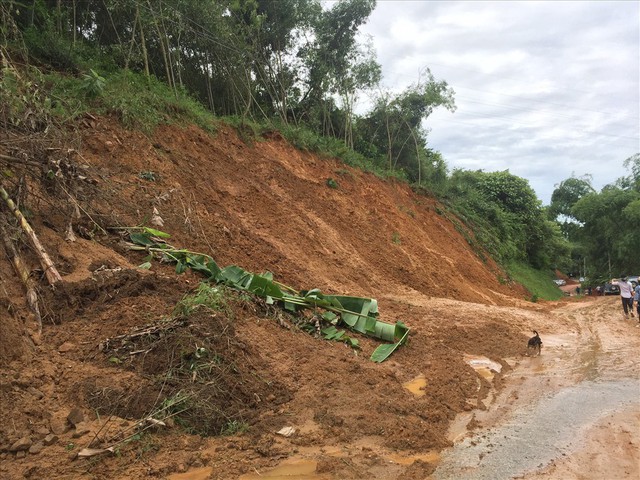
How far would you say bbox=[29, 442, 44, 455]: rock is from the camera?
3.41 metres

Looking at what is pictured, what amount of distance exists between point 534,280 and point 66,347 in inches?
988

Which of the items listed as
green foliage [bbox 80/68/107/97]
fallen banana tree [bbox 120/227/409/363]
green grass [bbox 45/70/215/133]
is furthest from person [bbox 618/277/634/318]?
green foliage [bbox 80/68/107/97]

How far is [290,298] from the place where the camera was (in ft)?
23.1

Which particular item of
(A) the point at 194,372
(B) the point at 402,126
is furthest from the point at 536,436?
(B) the point at 402,126

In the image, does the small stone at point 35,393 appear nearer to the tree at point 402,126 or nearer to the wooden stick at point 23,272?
the wooden stick at point 23,272

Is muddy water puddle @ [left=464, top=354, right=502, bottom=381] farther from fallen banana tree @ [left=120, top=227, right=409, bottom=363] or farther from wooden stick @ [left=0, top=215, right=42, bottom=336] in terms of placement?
wooden stick @ [left=0, top=215, right=42, bottom=336]

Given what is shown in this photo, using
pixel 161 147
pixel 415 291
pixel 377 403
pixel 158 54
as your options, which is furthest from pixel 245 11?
pixel 377 403

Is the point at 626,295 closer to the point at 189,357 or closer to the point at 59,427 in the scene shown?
the point at 189,357

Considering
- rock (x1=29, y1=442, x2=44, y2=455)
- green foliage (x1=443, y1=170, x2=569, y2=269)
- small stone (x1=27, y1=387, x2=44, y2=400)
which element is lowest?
rock (x1=29, y1=442, x2=44, y2=455)

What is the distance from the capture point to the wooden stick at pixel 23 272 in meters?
4.77

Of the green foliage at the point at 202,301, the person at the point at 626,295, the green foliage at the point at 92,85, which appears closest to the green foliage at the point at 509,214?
the person at the point at 626,295

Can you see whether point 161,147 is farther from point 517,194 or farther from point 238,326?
point 517,194

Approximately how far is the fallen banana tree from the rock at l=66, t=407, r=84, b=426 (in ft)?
10.1

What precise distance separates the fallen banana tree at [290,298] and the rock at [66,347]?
2169 mm
